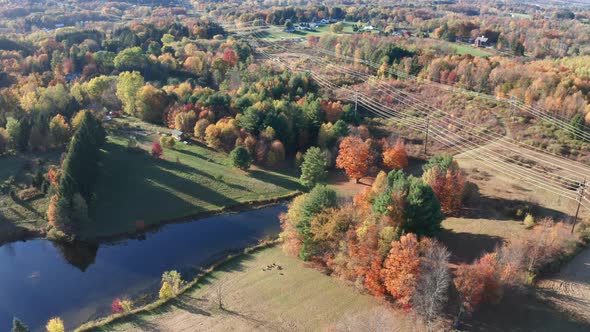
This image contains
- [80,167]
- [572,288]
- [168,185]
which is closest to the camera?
[572,288]

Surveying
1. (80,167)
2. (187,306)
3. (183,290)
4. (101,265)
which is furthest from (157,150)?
(187,306)

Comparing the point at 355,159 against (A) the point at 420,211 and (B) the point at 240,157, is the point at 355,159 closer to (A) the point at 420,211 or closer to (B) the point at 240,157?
(B) the point at 240,157

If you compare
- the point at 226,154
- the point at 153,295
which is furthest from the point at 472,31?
the point at 153,295

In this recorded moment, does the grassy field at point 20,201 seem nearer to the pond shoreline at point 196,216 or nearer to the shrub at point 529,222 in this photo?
the pond shoreline at point 196,216

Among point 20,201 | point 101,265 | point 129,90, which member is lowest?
point 101,265

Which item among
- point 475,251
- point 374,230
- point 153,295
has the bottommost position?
point 153,295

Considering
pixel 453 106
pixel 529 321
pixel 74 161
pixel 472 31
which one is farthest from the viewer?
pixel 472 31

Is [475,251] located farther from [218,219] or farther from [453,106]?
[453,106]
